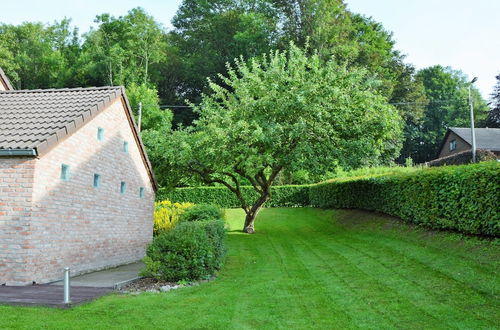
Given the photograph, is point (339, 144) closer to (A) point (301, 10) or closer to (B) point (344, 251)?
(B) point (344, 251)

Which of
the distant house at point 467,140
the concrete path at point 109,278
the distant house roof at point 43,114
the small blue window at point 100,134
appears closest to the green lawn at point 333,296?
the concrete path at point 109,278

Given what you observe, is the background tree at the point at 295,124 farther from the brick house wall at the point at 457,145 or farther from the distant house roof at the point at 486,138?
the brick house wall at the point at 457,145

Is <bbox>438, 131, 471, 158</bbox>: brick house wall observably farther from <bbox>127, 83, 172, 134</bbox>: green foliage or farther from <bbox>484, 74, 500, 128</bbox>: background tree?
<bbox>127, 83, 172, 134</bbox>: green foliage

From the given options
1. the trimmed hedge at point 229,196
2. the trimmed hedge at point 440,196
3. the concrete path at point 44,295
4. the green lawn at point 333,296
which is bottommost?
the concrete path at point 44,295

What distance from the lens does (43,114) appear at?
1241 cm

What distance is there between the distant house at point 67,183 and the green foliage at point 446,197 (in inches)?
396

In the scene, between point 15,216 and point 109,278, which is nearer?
point 15,216

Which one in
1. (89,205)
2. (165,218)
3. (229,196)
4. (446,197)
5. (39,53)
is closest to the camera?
(89,205)

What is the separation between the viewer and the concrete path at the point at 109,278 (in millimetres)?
10561

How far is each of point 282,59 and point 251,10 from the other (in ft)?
102

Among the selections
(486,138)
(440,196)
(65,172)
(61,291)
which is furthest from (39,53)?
(486,138)

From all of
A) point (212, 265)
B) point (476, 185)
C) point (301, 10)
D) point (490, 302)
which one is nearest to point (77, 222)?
point (212, 265)

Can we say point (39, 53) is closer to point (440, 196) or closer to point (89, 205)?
point (89, 205)

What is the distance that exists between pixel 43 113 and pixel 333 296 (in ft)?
30.4
